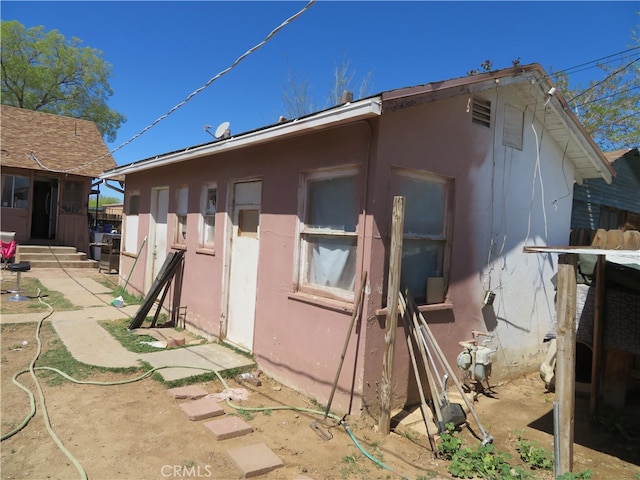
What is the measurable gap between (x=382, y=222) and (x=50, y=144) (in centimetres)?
1786

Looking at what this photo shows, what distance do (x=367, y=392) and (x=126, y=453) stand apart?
7.34 ft

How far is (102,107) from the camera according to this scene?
104 feet

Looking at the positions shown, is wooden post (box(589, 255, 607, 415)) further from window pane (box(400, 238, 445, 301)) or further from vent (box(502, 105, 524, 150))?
vent (box(502, 105, 524, 150))

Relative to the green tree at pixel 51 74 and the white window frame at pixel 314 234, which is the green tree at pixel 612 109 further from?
the green tree at pixel 51 74

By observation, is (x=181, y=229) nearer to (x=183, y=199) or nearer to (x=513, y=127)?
(x=183, y=199)

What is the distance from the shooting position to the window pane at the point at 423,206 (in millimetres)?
4617

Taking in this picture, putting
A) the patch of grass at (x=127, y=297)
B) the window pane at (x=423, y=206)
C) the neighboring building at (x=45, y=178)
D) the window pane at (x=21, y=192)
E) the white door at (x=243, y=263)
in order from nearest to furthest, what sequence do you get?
1. the window pane at (x=423, y=206)
2. the white door at (x=243, y=263)
3. the patch of grass at (x=127, y=297)
4. the neighboring building at (x=45, y=178)
5. the window pane at (x=21, y=192)

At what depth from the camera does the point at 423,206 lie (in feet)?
15.8

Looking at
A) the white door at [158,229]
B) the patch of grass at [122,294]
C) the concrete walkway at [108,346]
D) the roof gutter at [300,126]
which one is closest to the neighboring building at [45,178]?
the patch of grass at [122,294]

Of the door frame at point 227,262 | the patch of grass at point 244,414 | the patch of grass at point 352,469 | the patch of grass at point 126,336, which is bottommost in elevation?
the patch of grass at point 244,414

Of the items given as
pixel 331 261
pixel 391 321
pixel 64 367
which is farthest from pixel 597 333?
pixel 64 367

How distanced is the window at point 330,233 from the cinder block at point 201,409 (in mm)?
1652

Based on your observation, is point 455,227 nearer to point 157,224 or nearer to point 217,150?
point 217,150

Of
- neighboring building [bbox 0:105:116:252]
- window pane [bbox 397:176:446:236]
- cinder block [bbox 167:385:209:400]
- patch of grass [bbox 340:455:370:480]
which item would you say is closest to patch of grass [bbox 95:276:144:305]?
cinder block [bbox 167:385:209:400]
